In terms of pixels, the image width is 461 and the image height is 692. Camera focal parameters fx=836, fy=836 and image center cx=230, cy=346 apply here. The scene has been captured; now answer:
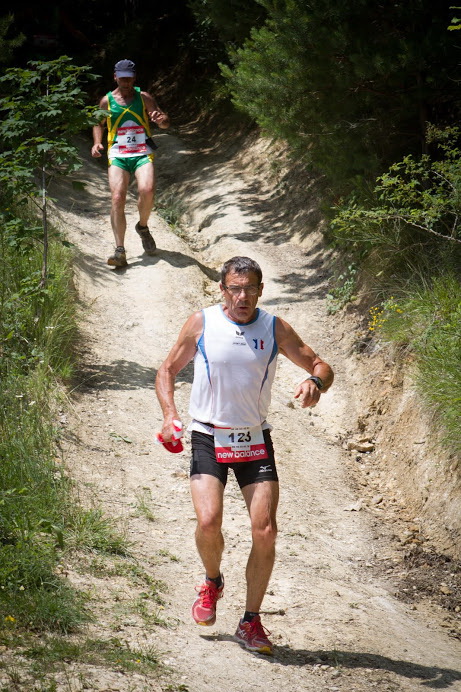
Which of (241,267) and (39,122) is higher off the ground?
(39,122)

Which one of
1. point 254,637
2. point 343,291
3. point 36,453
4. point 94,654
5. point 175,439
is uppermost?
point 175,439

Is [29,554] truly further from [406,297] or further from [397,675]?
[406,297]

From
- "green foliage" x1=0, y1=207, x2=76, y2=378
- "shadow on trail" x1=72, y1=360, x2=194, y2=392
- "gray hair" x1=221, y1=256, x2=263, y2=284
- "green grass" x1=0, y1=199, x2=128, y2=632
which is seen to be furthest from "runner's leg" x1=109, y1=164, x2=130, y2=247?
"gray hair" x1=221, y1=256, x2=263, y2=284

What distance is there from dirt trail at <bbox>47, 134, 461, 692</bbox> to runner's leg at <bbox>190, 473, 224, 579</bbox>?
1.34 ft

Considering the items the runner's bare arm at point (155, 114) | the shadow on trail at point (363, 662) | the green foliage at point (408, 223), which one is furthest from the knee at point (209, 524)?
the runner's bare arm at point (155, 114)

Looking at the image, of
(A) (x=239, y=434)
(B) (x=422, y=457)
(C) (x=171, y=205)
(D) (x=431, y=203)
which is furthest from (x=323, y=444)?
(C) (x=171, y=205)

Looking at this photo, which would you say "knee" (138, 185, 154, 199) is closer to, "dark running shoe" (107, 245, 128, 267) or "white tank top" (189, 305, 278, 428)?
"dark running shoe" (107, 245, 128, 267)

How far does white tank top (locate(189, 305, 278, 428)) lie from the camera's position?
3873 mm

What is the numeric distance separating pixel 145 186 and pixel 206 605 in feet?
19.1

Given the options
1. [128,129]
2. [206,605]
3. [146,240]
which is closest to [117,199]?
[146,240]

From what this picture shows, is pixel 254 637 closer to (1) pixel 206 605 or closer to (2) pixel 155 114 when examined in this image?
(1) pixel 206 605

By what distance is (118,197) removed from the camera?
349 inches

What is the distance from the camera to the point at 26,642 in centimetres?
333

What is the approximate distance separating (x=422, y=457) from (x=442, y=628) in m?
1.54
